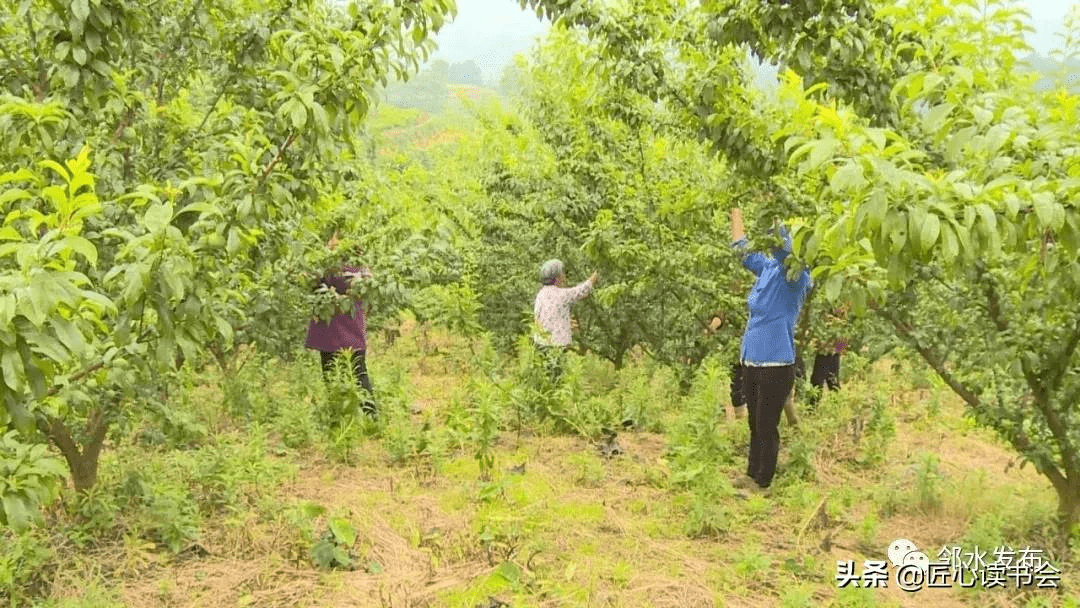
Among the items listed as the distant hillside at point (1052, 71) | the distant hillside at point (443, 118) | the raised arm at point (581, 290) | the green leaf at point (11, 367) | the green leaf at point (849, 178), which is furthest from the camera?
the distant hillside at point (443, 118)

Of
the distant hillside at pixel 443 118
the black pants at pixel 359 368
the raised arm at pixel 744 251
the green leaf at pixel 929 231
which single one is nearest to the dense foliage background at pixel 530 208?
the green leaf at pixel 929 231

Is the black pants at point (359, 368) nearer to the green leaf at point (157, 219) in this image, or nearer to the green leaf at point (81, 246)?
the green leaf at point (157, 219)

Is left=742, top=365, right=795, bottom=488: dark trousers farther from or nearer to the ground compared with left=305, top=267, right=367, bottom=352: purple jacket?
nearer to the ground

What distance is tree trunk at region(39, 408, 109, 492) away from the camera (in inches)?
168

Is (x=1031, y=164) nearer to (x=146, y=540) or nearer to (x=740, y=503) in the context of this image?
(x=740, y=503)

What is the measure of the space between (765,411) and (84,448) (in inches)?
159

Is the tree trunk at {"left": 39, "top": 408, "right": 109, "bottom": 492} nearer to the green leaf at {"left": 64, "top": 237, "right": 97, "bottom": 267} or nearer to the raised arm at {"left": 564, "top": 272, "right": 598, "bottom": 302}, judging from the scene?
the green leaf at {"left": 64, "top": 237, "right": 97, "bottom": 267}

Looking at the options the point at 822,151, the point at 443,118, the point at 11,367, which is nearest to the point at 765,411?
the point at 822,151

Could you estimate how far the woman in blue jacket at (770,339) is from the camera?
16.3ft

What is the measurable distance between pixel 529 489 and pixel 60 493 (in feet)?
8.72

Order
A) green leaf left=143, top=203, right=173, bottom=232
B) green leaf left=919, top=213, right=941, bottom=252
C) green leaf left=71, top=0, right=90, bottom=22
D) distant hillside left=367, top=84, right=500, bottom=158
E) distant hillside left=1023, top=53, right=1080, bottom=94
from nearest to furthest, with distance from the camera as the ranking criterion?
1. green leaf left=919, top=213, right=941, bottom=252
2. green leaf left=143, top=203, right=173, bottom=232
3. green leaf left=71, top=0, right=90, bottom=22
4. distant hillside left=1023, top=53, right=1080, bottom=94
5. distant hillside left=367, top=84, right=500, bottom=158

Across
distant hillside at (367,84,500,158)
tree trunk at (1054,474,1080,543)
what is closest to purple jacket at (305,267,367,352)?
distant hillside at (367,84,500,158)

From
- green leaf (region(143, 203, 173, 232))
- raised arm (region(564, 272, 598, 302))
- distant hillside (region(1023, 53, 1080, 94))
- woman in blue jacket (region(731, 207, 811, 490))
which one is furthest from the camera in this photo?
raised arm (region(564, 272, 598, 302))

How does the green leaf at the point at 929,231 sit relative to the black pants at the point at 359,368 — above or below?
above
